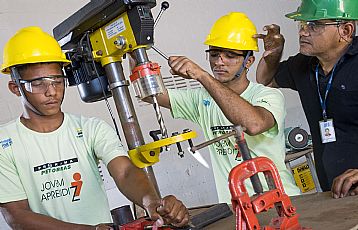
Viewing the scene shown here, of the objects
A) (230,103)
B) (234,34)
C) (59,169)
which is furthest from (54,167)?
(234,34)

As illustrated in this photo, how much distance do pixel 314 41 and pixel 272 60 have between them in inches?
13.2

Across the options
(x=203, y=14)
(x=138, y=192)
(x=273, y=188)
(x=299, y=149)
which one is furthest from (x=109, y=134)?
(x=203, y=14)

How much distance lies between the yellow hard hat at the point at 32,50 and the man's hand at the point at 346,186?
96cm

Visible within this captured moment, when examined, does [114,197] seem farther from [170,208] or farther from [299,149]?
[170,208]

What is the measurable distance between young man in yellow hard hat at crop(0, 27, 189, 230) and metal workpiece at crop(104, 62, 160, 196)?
3.3 inches

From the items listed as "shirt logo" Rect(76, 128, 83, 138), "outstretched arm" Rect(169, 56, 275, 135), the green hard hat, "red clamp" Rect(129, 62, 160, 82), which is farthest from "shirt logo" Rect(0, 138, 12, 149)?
the green hard hat

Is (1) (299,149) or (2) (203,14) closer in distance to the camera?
(1) (299,149)

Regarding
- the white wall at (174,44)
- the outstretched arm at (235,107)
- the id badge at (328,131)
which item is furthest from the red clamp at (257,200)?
the white wall at (174,44)

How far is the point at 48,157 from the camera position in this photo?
66.0 inches

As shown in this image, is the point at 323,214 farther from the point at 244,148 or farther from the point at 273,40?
the point at 273,40

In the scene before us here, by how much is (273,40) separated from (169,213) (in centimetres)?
115

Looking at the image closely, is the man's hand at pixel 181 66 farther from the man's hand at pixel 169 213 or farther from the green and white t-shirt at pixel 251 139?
the man's hand at pixel 169 213

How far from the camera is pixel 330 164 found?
2.02 metres

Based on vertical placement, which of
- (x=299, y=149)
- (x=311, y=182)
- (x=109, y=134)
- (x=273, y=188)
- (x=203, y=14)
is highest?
(x=203, y=14)
